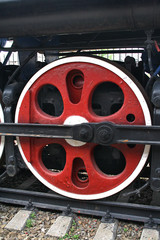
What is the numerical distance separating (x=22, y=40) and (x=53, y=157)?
122 cm

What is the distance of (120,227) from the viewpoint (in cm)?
236

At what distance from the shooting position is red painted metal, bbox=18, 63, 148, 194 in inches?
92.9

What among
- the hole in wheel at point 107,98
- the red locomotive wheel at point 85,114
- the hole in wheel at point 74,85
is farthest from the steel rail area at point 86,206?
the hole in wheel at point 74,85

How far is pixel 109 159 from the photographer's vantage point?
9.00 feet

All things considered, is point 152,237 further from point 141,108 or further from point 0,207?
point 0,207

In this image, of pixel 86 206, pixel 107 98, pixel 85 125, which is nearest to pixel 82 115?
pixel 85 125

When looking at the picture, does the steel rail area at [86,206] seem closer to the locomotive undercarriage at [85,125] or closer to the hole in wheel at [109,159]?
the locomotive undercarriage at [85,125]

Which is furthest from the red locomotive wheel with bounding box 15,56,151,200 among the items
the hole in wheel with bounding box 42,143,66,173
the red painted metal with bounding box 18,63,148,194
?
the hole in wheel with bounding box 42,143,66,173

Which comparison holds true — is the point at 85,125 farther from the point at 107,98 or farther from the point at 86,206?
the point at 86,206

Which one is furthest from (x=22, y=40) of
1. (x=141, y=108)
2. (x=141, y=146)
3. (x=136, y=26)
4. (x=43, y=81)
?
(x=141, y=146)

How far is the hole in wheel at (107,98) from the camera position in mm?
2549

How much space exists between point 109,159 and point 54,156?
1.95 ft

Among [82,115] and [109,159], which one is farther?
[109,159]

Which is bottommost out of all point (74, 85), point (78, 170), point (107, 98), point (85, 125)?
point (78, 170)
